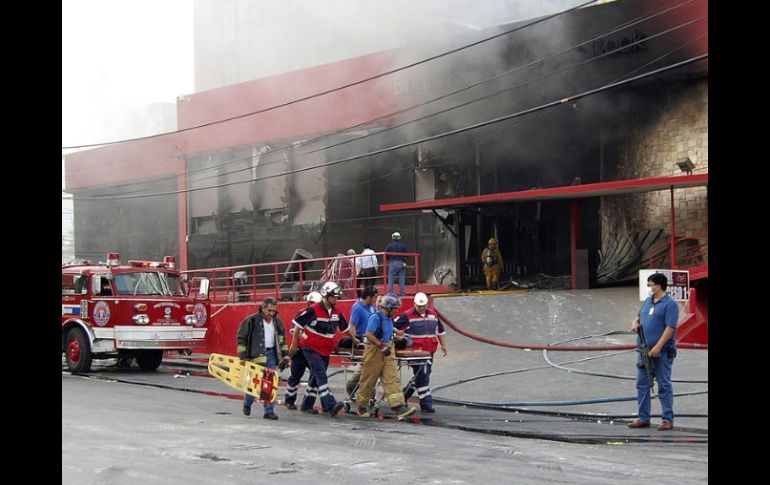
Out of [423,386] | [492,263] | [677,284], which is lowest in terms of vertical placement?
[423,386]

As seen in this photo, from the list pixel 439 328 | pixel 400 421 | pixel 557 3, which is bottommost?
pixel 400 421

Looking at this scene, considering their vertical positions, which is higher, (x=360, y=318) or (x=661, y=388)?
(x=360, y=318)

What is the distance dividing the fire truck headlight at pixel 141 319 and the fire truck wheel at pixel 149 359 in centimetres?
97

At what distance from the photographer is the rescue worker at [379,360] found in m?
10.2

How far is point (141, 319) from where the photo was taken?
1491cm

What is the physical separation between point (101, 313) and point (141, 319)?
0.67m

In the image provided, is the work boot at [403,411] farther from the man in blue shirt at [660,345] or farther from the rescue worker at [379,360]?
the man in blue shirt at [660,345]

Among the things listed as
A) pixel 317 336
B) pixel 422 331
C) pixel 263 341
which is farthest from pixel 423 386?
pixel 263 341

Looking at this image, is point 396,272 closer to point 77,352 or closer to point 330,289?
point 77,352

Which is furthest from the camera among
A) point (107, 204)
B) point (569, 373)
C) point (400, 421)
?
point (107, 204)
